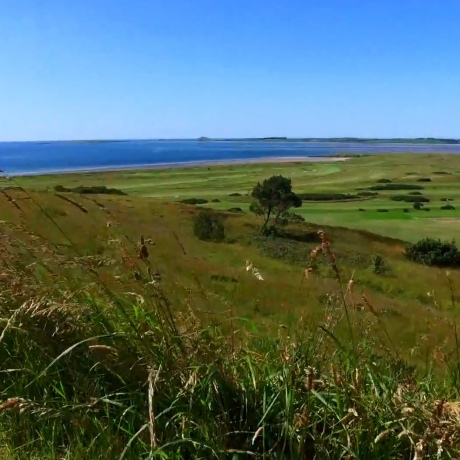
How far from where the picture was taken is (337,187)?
334 feet

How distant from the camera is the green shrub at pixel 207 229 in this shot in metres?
38.0

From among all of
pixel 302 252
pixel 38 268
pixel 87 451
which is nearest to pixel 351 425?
pixel 87 451

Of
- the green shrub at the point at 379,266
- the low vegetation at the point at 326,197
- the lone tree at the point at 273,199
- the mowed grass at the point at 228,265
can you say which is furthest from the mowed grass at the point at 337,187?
the green shrub at the point at 379,266

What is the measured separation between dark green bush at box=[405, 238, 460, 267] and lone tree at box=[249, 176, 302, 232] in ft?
39.7

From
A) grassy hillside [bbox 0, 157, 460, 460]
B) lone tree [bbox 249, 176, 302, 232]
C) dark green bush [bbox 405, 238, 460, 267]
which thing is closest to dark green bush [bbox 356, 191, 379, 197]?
lone tree [bbox 249, 176, 302, 232]

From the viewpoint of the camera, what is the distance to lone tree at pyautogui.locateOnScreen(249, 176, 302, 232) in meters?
51.4

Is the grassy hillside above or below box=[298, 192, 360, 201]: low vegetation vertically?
above

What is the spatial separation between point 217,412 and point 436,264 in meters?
40.5

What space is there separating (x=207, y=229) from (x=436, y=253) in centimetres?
1624

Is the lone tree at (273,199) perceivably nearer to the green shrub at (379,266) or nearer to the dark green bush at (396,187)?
the green shrub at (379,266)

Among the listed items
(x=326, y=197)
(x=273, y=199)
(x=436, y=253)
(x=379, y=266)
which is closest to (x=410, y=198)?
(x=326, y=197)

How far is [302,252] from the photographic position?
36.8m

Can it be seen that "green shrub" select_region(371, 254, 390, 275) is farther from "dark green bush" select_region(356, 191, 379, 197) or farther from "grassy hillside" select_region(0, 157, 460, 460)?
"dark green bush" select_region(356, 191, 379, 197)

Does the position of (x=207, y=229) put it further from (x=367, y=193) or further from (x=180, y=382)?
(x=367, y=193)
